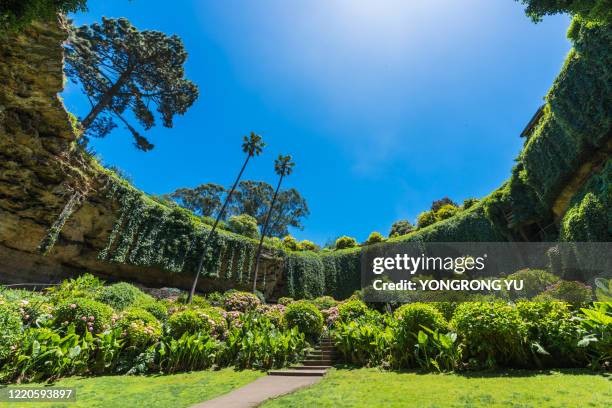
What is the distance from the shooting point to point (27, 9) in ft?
11.5

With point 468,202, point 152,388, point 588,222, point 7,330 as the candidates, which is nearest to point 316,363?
point 152,388

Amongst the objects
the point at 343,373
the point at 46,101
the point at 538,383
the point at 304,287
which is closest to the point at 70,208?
the point at 46,101

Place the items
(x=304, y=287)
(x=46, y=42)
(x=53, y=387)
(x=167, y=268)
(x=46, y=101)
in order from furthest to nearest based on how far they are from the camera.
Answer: (x=304, y=287) < (x=167, y=268) < (x=46, y=101) < (x=46, y=42) < (x=53, y=387)

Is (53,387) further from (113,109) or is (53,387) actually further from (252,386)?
(113,109)

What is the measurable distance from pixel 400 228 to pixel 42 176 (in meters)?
27.8

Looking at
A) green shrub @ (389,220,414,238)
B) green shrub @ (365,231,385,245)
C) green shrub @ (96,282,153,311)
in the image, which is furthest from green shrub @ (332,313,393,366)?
green shrub @ (389,220,414,238)

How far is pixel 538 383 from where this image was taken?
529cm

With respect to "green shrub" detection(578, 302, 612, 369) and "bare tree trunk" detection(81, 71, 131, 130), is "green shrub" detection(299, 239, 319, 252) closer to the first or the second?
"bare tree trunk" detection(81, 71, 131, 130)

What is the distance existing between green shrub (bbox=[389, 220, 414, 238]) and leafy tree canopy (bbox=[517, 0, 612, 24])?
90.3 feet

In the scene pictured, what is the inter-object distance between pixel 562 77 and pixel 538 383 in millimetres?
13084

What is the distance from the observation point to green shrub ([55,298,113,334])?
322 inches

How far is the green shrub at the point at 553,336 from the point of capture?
253 inches

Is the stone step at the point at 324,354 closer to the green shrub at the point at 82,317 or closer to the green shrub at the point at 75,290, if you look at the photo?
the green shrub at the point at 82,317

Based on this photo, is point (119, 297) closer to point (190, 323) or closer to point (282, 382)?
point (190, 323)
